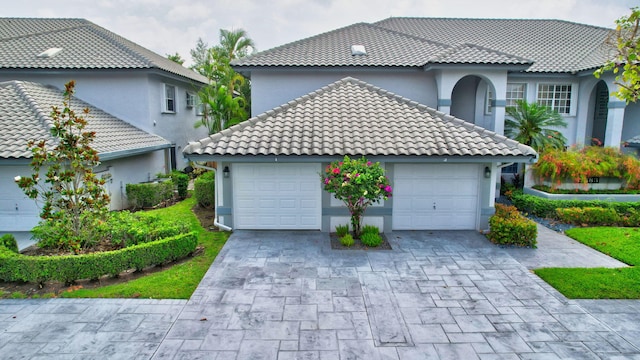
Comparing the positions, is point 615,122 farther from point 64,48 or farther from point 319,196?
point 64,48

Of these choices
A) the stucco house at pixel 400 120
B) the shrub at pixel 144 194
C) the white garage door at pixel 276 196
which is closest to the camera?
the stucco house at pixel 400 120

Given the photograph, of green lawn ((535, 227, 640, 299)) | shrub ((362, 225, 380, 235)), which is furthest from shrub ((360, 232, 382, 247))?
green lawn ((535, 227, 640, 299))

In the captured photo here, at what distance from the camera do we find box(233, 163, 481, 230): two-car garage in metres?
11.4

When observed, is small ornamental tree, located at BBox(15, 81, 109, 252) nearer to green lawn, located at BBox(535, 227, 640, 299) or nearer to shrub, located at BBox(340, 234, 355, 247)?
shrub, located at BBox(340, 234, 355, 247)

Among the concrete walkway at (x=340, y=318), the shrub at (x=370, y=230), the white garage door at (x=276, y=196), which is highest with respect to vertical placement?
the white garage door at (x=276, y=196)

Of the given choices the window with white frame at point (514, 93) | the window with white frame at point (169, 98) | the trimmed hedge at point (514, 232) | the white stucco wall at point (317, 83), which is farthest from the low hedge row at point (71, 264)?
the window with white frame at point (514, 93)

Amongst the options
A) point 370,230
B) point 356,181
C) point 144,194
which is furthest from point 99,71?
point 370,230

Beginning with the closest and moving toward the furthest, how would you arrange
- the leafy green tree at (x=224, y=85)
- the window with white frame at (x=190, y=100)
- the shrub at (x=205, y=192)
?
the shrub at (x=205, y=192)
the leafy green tree at (x=224, y=85)
the window with white frame at (x=190, y=100)

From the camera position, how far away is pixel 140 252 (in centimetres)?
834

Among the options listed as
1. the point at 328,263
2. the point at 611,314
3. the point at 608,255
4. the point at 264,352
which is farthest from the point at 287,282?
the point at 608,255

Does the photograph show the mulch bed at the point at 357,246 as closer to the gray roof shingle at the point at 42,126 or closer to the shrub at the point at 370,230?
the shrub at the point at 370,230

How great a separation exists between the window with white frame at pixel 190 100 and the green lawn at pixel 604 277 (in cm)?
1952

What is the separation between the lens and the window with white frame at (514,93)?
17.8m

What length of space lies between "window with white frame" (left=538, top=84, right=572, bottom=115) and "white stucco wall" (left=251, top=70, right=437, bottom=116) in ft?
18.1
